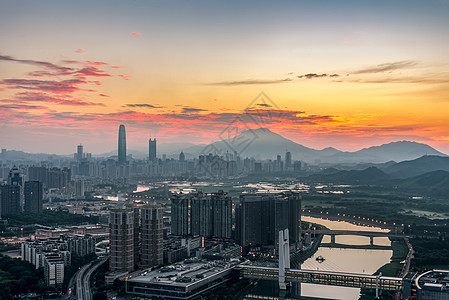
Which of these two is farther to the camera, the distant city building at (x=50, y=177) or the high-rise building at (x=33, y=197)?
the distant city building at (x=50, y=177)

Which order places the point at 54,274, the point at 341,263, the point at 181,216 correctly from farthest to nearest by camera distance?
the point at 181,216 → the point at 341,263 → the point at 54,274

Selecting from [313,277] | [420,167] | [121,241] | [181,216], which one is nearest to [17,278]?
[121,241]

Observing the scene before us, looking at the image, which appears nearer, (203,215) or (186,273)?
(186,273)

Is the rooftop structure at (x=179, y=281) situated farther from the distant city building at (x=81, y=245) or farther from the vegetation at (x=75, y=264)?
the distant city building at (x=81, y=245)

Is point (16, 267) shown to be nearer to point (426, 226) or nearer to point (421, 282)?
point (421, 282)

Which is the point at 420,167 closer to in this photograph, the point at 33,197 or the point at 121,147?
the point at 121,147

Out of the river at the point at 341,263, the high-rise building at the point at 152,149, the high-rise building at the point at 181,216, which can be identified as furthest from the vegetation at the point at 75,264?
the high-rise building at the point at 152,149
